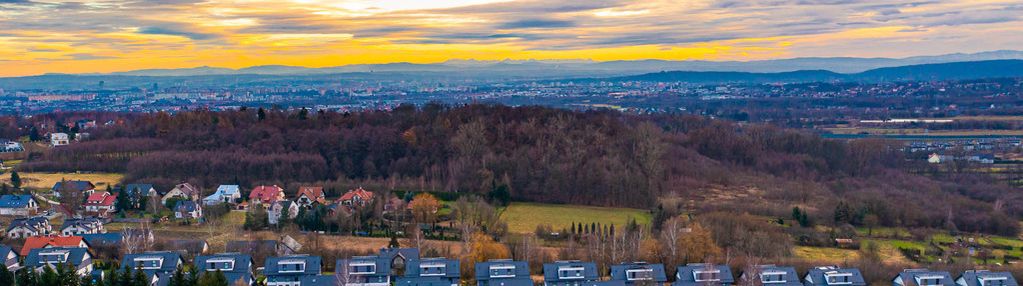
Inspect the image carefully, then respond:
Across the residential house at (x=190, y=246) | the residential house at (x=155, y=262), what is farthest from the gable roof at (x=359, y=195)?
the residential house at (x=155, y=262)

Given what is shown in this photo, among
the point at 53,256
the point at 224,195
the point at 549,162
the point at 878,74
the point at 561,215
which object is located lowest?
the point at 561,215

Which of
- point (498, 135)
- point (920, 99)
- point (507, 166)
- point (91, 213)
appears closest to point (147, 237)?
point (91, 213)

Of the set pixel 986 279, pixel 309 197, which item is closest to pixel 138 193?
pixel 309 197

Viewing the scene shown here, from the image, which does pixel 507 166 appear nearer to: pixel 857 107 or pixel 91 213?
pixel 91 213

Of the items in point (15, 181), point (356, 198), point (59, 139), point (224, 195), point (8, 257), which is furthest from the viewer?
point (59, 139)

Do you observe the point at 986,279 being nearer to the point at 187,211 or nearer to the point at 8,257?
the point at 8,257
